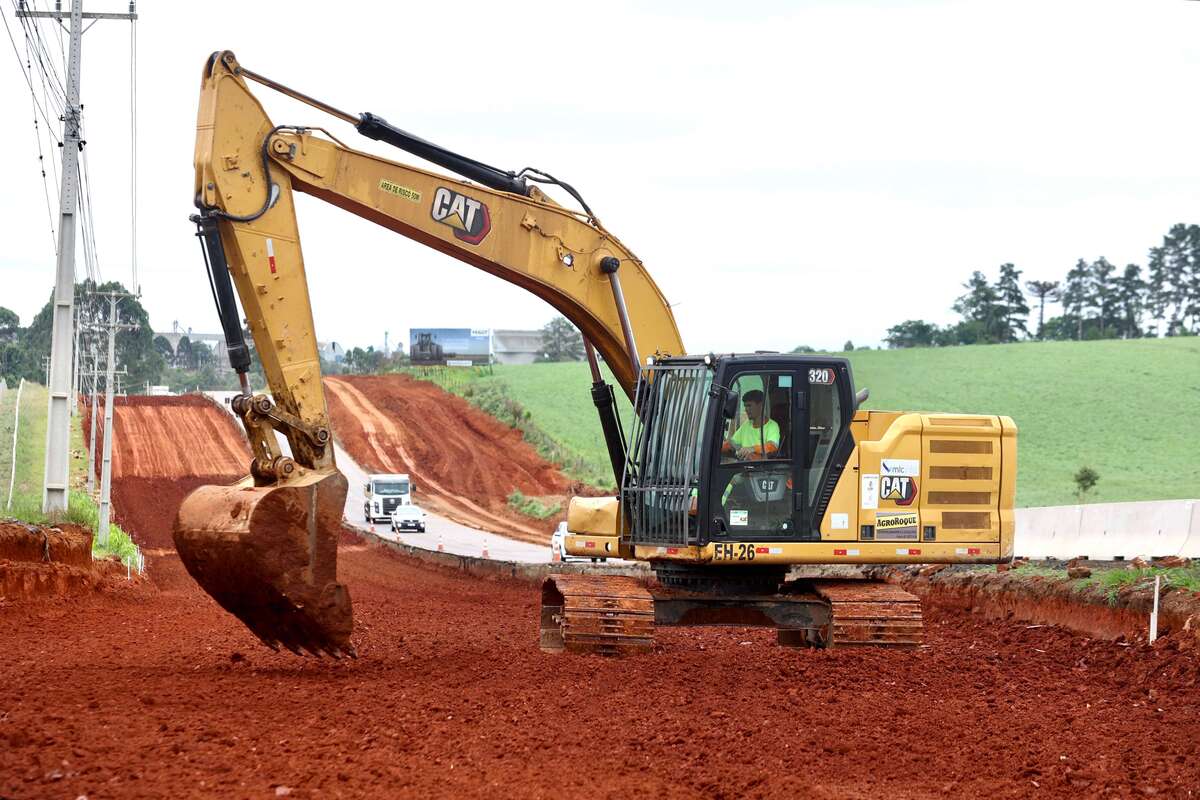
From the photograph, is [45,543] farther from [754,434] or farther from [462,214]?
[754,434]

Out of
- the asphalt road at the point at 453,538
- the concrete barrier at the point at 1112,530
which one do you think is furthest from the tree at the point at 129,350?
the concrete barrier at the point at 1112,530

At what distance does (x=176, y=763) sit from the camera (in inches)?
358

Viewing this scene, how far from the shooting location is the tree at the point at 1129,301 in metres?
132

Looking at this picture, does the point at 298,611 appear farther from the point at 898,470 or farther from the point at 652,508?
the point at 898,470

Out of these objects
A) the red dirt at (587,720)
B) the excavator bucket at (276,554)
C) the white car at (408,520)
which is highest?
the excavator bucket at (276,554)

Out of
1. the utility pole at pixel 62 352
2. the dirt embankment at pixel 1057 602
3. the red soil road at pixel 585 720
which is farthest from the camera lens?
the utility pole at pixel 62 352

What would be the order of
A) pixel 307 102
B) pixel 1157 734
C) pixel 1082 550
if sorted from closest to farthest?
pixel 1157 734 → pixel 307 102 → pixel 1082 550

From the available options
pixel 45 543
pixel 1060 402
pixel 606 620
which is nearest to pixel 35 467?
pixel 45 543

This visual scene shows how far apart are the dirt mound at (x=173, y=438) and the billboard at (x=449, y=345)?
24.5 meters

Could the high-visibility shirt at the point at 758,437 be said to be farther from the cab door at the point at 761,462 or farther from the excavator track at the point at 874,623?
the excavator track at the point at 874,623

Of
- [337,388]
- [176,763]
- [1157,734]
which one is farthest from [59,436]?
[337,388]

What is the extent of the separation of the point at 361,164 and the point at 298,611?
448 centimetres

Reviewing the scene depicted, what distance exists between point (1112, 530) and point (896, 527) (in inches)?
414

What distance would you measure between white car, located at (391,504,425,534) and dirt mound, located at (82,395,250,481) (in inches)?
665
